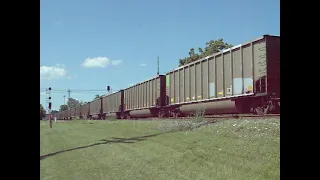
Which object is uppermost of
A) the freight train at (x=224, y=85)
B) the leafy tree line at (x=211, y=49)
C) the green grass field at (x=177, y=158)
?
the leafy tree line at (x=211, y=49)

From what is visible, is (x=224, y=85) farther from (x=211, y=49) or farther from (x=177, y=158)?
(x=211, y=49)

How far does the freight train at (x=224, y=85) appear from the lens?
1273 cm

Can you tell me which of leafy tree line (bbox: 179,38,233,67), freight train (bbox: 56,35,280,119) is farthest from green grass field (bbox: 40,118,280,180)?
leafy tree line (bbox: 179,38,233,67)

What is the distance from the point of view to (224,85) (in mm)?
15758

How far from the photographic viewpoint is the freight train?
501 inches

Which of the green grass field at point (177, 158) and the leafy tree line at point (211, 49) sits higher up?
the leafy tree line at point (211, 49)

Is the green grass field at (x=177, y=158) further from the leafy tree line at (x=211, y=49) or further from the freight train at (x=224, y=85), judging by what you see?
the leafy tree line at (x=211, y=49)

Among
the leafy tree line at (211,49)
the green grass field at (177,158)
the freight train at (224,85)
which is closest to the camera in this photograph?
the green grass field at (177,158)

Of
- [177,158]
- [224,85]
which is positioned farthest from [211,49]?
[177,158]

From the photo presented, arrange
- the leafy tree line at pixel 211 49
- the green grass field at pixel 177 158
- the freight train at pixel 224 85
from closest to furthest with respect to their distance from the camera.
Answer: the green grass field at pixel 177 158 < the freight train at pixel 224 85 < the leafy tree line at pixel 211 49

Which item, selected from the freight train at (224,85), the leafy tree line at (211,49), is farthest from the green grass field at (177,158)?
the leafy tree line at (211,49)
